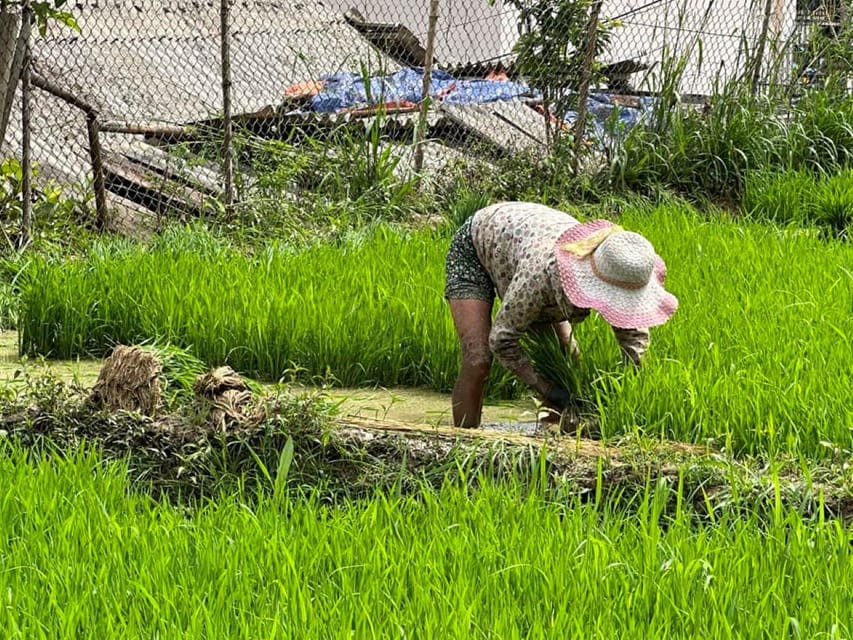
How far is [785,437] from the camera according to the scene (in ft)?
11.9

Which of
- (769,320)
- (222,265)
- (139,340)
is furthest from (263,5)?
(769,320)

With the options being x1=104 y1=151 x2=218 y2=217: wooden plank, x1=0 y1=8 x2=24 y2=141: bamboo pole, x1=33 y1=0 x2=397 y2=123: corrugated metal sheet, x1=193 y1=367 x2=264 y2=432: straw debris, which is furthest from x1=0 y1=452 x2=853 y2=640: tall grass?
x1=33 y1=0 x2=397 y2=123: corrugated metal sheet

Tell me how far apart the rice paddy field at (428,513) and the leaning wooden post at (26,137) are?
93 centimetres

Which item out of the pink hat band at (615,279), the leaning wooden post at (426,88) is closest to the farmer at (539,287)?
the pink hat band at (615,279)

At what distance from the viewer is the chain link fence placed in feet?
24.6

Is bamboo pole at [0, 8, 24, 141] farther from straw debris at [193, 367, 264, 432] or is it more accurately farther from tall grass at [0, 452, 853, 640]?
tall grass at [0, 452, 853, 640]

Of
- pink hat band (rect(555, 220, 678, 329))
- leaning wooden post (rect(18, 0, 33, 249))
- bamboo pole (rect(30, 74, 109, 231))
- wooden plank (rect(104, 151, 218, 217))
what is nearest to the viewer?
pink hat band (rect(555, 220, 678, 329))

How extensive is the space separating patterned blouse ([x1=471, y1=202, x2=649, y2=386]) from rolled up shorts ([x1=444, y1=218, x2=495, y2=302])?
1.8 inches

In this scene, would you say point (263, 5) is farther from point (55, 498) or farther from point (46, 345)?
point (55, 498)

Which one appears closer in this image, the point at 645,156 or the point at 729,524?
the point at 729,524

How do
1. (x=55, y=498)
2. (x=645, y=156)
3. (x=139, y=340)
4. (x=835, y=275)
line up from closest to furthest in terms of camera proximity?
1. (x=55, y=498)
2. (x=139, y=340)
3. (x=835, y=275)
4. (x=645, y=156)

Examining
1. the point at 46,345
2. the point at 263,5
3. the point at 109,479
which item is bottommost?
the point at 46,345

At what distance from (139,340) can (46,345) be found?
455 millimetres

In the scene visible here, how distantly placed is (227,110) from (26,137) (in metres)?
1.21
